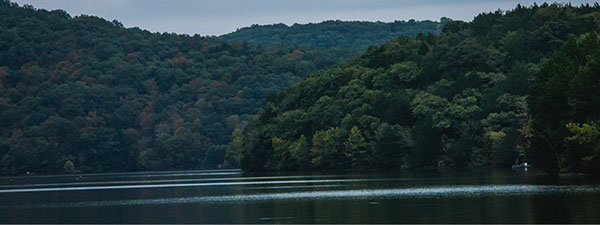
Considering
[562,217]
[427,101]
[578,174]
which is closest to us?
[562,217]

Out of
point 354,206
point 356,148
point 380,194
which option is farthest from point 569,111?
point 356,148

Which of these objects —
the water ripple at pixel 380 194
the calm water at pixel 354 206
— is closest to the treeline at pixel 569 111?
the calm water at pixel 354 206

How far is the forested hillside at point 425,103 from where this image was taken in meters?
113

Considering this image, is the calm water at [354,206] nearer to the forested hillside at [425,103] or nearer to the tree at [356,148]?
the forested hillside at [425,103]

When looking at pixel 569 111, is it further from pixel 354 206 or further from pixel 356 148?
pixel 356 148

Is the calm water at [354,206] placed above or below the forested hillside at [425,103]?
below

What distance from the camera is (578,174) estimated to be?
240 feet

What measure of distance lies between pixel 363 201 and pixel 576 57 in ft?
108

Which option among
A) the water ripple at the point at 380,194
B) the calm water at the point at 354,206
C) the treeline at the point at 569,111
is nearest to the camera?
the calm water at the point at 354,206

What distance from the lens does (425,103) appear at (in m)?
123

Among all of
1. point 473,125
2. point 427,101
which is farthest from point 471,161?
point 427,101

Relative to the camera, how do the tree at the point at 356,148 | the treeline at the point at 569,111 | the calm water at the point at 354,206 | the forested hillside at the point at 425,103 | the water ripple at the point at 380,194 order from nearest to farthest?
the calm water at the point at 354,206 < the water ripple at the point at 380,194 < the treeline at the point at 569,111 < the forested hillside at the point at 425,103 < the tree at the point at 356,148

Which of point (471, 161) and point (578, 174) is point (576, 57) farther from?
point (471, 161)

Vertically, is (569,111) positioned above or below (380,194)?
above
